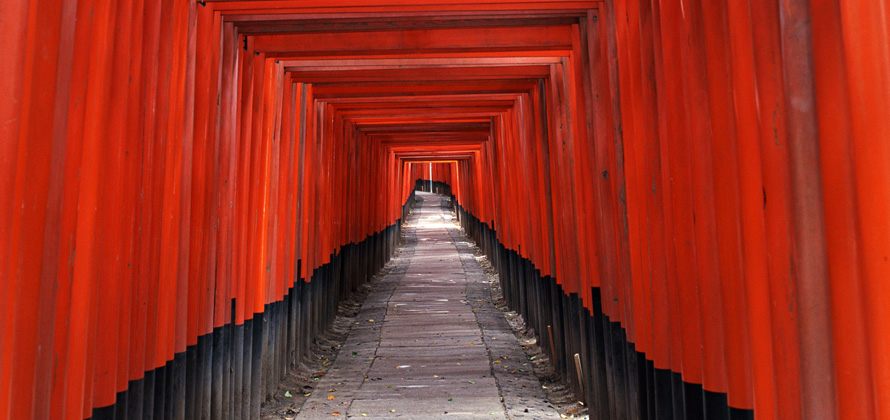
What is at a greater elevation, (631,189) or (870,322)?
(631,189)

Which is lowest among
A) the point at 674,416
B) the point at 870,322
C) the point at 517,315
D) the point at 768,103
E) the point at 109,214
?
the point at 517,315

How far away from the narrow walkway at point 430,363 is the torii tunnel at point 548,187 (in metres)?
0.72

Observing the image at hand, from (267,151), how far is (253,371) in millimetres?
2071

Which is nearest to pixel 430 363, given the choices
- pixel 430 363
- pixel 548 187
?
pixel 430 363

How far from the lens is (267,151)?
5.36 m

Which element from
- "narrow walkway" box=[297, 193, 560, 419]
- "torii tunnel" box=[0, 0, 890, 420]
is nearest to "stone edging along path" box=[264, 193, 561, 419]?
"narrow walkway" box=[297, 193, 560, 419]

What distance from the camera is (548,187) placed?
6.88 meters

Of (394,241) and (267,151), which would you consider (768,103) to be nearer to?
(267,151)

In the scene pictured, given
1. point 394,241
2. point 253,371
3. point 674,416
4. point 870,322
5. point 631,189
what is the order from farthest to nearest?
point 394,241 < point 253,371 < point 631,189 < point 674,416 < point 870,322

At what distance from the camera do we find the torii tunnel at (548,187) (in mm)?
1690

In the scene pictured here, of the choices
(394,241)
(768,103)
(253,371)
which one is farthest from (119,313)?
(394,241)

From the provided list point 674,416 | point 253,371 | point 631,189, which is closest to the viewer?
point 674,416

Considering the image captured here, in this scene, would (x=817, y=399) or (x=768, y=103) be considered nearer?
(x=817, y=399)

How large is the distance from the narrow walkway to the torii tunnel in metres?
0.72
